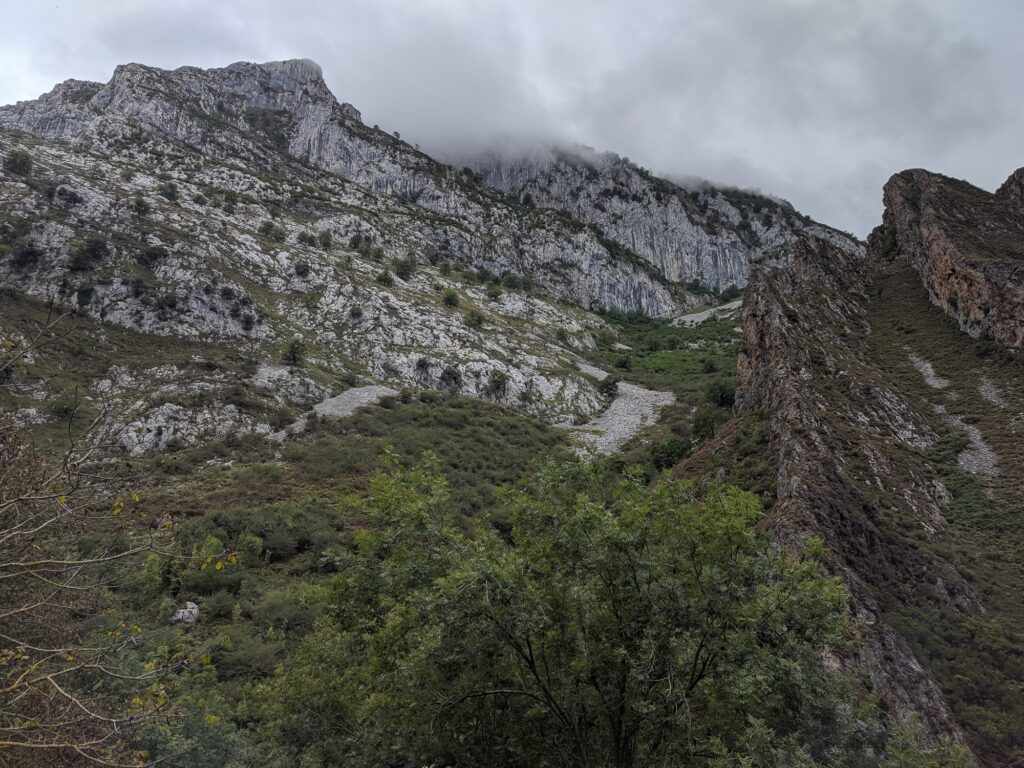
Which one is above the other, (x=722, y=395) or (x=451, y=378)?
(x=722, y=395)

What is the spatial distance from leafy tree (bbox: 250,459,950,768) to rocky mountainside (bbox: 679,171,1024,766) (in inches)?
261

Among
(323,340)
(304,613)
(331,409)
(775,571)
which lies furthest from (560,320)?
(775,571)

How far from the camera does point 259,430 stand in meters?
42.2

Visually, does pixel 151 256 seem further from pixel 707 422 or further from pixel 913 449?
pixel 913 449

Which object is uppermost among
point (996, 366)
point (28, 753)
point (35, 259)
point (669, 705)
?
point (996, 366)

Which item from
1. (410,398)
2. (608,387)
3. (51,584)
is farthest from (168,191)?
(51,584)

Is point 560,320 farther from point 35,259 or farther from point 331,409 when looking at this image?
point 35,259

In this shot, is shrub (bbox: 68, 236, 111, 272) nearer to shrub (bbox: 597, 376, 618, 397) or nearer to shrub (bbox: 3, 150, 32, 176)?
shrub (bbox: 3, 150, 32, 176)

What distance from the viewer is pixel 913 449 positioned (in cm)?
2422

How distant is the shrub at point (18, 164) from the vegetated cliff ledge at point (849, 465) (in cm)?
8356

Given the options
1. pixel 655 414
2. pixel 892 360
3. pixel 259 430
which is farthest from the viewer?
pixel 655 414

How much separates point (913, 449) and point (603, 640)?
81.8 ft

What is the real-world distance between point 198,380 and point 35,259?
24.2 meters

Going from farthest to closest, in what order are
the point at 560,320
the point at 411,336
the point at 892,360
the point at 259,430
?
1. the point at 560,320
2. the point at 411,336
3. the point at 259,430
4. the point at 892,360
